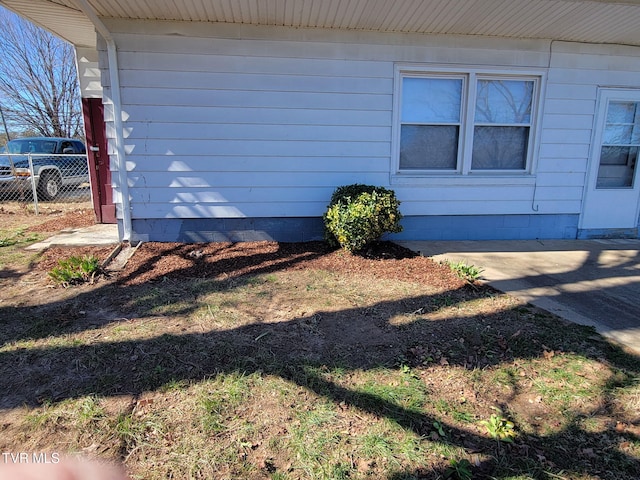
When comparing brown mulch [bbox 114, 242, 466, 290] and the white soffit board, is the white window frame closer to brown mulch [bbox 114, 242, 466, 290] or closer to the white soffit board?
brown mulch [bbox 114, 242, 466, 290]

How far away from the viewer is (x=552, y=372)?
256cm

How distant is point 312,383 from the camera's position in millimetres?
2406

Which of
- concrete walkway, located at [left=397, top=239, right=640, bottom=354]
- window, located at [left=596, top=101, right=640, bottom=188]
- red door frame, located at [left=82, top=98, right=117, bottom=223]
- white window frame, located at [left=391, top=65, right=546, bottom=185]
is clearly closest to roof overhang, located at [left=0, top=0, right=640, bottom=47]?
white window frame, located at [left=391, top=65, right=546, bottom=185]

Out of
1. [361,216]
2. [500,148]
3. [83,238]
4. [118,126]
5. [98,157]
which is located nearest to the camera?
[361,216]

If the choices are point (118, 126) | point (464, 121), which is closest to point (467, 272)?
point (464, 121)

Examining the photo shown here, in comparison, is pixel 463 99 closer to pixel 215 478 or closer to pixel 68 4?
pixel 68 4

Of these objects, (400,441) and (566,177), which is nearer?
(400,441)

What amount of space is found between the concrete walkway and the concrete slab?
13.8 feet

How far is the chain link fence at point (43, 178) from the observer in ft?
29.4

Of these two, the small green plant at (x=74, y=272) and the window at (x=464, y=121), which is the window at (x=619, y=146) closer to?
the window at (x=464, y=121)

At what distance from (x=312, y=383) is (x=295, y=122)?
381 centimetres

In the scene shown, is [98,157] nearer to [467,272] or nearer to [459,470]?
[467,272]

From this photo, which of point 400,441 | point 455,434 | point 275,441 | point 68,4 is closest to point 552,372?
point 455,434

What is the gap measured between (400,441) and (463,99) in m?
5.02
